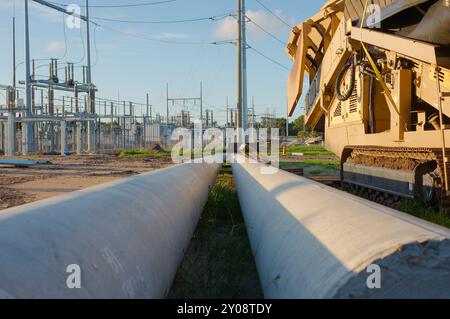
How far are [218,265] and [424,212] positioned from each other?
8.72ft

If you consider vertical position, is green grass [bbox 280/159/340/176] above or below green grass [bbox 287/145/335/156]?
below

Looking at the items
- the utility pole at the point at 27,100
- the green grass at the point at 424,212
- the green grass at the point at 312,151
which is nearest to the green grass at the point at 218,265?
the green grass at the point at 424,212

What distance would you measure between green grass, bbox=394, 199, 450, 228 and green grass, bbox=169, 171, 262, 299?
6.13 ft

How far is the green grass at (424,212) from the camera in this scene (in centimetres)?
544

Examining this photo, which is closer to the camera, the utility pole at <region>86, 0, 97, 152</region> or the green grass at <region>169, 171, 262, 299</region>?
the green grass at <region>169, 171, 262, 299</region>

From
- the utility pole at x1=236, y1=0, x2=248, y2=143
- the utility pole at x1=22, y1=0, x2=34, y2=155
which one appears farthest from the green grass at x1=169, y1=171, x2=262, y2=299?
the utility pole at x1=22, y1=0, x2=34, y2=155

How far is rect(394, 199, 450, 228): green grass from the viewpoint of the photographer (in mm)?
5438

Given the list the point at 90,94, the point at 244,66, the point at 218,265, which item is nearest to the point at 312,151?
the point at 244,66

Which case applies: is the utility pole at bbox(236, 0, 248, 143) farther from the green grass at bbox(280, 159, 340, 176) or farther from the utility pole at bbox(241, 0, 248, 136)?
the green grass at bbox(280, 159, 340, 176)

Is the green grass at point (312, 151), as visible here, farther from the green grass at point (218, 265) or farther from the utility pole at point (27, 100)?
the green grass at point (218, 265)

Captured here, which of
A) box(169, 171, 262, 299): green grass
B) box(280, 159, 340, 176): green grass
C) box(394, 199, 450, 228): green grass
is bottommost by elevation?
box(169, 171, 262, 299): green grass

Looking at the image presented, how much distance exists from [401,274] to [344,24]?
7038 mm
